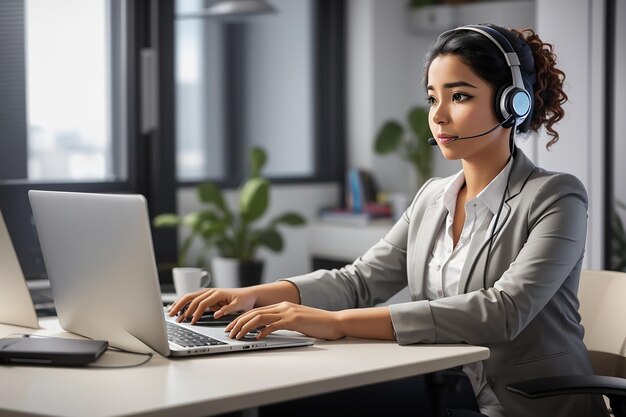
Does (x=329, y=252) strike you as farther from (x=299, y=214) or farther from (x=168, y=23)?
(x=168, y=23)

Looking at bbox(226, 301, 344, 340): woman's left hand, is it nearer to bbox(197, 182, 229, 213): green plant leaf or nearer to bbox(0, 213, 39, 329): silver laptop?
bbox(0, 213, 39, 329): silver laptop

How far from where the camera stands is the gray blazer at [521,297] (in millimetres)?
1622

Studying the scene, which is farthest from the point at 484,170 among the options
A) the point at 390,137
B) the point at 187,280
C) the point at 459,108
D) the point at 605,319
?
the point at 390,137

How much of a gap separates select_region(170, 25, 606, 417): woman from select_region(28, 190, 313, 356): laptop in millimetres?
87

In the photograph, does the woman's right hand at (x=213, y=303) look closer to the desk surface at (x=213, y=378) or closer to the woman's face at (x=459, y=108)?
the desk surface at (x=213, y=378)

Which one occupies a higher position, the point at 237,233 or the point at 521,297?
the point at 521,297

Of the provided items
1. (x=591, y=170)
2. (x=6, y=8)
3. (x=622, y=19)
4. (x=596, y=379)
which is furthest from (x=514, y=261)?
(x=6, y=8)

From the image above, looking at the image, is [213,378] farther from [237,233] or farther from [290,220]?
[290,220]

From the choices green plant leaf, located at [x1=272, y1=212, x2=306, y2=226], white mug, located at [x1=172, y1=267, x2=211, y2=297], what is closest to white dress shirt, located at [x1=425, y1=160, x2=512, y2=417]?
white mug, located at [x1=172, y1=267, x2=211, y2=297]

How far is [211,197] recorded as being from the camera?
4.55 m

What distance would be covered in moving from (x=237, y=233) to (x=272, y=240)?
184 mm

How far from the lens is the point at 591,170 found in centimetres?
322

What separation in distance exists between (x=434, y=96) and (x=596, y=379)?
632mm

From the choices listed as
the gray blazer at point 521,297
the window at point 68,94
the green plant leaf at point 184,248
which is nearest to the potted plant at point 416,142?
the green plant leaf at point 184,248
